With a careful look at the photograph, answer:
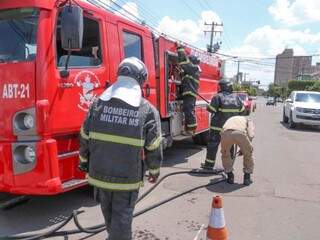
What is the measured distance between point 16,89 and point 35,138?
63cm

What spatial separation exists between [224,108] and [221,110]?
0.24 feet

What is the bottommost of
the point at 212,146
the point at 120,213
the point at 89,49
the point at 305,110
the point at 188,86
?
the point at 305,110

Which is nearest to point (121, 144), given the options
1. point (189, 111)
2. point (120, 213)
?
point (120, 213)

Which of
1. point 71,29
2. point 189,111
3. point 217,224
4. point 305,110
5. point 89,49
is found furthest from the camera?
point 305,110

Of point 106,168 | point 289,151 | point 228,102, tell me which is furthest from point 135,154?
point 289,151

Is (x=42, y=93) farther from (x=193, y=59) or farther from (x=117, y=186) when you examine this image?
(x=193, y=59)

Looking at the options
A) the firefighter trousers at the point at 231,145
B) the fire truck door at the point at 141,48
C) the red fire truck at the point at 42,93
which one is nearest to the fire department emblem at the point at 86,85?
the red fire truck at the point at 42,93

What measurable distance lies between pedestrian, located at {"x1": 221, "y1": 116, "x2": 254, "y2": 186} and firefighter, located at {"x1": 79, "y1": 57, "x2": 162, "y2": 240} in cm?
421

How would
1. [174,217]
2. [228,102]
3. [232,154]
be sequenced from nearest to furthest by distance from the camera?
[174,217] → [232,154] → [228,102]

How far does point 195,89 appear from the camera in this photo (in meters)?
9.98

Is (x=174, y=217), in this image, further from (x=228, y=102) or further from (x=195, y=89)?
(x=195, y=89)

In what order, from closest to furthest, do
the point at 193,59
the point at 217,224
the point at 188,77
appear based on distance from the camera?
the point at 217,224, the point at 188,77, the point at 193,59

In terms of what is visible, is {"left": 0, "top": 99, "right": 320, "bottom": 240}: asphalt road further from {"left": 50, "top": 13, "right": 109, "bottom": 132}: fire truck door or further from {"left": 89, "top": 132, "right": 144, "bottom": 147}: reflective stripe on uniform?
{"left": 89, "top": 132, "right": 144, "bottom": 147}: reflective stripe on uniform

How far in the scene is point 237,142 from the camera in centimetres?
816
